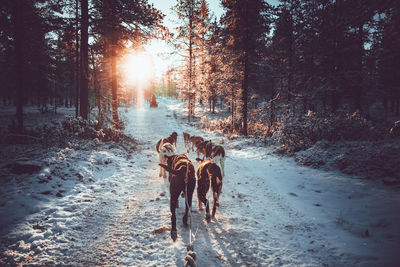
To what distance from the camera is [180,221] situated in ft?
13.1

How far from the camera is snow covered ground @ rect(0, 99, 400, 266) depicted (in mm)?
2922

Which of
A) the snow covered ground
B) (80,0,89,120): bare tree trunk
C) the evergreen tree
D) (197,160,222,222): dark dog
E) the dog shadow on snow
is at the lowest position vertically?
the dog shadow on snow

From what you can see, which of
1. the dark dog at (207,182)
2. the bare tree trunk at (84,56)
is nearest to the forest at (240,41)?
the bare tree trunk at (84,56)

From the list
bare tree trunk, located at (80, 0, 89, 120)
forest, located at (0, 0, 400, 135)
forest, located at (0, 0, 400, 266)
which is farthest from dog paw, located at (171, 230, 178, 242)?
bare tree trunk, located at (80, 0, 89, 120)

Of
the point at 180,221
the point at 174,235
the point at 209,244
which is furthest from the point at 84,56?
the point at 209,244

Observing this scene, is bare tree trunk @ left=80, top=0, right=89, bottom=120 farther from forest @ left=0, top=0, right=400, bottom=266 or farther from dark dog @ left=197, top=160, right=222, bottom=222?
dark dog @ left=197, top=160, right=222, bottom=222

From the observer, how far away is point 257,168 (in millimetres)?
8109

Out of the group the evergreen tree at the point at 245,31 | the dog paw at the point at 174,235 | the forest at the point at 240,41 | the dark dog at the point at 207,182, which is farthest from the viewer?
the evergreen tree at the point at 245,31

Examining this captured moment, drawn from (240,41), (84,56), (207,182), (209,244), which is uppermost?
(240,41)

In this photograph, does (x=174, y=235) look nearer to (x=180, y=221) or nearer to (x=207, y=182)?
(x=180, y=221)

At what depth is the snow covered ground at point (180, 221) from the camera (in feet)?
9.59

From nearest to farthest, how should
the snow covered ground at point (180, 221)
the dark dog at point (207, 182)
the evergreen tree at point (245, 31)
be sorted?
the snow covered ground at point (180, 221) < the dark dog at point (207, 182) < the evergreen tree at point (245, 31)

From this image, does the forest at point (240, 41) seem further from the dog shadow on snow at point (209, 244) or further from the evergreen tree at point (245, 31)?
the dog shadow on snow at point (209, 244)

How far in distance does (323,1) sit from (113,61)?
50.3ft
